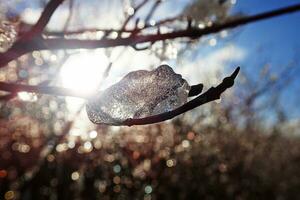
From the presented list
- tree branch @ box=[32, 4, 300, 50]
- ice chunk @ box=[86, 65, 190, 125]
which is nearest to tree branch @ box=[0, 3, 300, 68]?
tree branch @ box=[32, 4, 300, 50]

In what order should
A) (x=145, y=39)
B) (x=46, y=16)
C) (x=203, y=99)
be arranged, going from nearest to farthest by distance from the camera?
(x=203, y=99), (x=46, y=16), (x=145, y=39)

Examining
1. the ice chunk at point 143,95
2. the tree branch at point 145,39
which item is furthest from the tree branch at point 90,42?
the ice chunk at point 143,95

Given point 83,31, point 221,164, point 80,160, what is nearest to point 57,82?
point 83,31

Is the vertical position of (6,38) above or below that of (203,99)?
above

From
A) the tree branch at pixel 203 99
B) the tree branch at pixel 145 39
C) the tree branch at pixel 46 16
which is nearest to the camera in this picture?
the tree branch at pixel 203 99

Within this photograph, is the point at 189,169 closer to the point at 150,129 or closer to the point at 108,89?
the point at 150,129

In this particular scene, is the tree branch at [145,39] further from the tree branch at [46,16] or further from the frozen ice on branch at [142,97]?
the frozen ice on branch at [142,97]

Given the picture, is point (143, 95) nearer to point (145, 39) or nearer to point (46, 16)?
point (46, 16)

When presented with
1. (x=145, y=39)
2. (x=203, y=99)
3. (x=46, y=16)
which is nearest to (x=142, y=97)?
(x=203, y=99)

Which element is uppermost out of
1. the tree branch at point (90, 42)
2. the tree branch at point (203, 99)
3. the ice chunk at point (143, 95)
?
the tree branch at point (90, 42)
